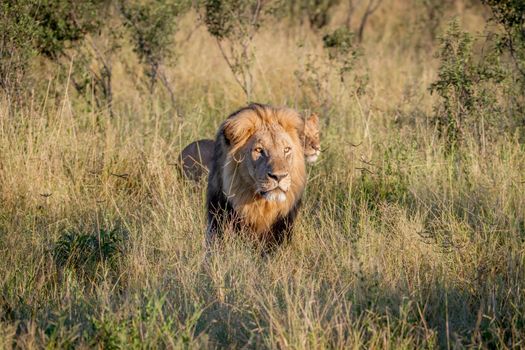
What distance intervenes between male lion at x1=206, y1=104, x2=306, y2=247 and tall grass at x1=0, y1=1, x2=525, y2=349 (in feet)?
0.68

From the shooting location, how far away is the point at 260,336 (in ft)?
11.8

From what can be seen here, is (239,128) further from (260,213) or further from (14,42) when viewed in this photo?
(14,42)

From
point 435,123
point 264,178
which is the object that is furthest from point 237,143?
point 435,123

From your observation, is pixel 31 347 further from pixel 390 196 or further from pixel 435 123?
pixel 435 123

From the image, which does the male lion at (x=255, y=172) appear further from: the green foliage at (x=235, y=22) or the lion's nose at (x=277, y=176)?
the green foliage at (x=235, y=22)

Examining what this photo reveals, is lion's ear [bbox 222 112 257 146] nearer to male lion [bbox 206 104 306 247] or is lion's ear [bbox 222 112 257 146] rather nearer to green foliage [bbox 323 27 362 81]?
male lion [bbox 206 104 306 247]

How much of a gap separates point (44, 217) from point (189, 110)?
3135 mm

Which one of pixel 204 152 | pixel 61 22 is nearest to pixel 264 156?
pixel 204 152

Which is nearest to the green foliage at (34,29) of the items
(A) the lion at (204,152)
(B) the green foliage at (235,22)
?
(B) the green foliage at (235,22)

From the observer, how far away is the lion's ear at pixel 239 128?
4914mm

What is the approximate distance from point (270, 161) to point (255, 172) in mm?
138

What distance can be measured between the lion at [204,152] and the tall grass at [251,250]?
6.3 inches

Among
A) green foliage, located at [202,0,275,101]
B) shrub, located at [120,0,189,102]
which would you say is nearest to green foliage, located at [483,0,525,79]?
green foliage, located at [202,0,275,101]

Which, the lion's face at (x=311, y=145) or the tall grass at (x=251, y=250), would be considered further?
the lion's face at (x=311, y=145)
